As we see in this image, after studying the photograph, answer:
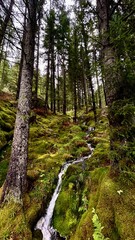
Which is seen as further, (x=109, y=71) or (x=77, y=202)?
(x=77, y=202)

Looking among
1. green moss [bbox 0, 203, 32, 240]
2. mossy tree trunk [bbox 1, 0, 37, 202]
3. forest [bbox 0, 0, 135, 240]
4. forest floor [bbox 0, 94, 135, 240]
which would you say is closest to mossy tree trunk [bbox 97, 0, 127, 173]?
forest [bbox 0, 0, 135, 240]

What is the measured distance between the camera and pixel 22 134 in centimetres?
589

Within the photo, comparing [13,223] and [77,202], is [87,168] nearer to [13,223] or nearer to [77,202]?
[77,202]

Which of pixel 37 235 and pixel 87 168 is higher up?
pixel 87 168

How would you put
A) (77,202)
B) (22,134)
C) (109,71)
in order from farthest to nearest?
(22,134) < (77,202) < (109,71)

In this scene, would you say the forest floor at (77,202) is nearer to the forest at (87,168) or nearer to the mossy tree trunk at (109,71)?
the forest at (87,168)

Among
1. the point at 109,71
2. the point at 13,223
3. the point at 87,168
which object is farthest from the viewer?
the point at 87,168

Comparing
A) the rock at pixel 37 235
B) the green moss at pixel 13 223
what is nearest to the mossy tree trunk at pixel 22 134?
the green moss at pixel 13 223

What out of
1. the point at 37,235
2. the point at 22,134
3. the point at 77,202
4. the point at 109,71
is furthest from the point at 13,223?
the point at 109,71

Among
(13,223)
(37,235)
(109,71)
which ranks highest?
(109,71)

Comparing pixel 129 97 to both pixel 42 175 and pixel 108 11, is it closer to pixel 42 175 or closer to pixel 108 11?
pixel 108 11

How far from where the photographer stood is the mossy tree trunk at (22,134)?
5449 mm

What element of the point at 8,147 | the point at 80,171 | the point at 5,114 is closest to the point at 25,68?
the point at 80,171

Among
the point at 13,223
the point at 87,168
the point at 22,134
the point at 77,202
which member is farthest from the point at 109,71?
the point at 13,223
